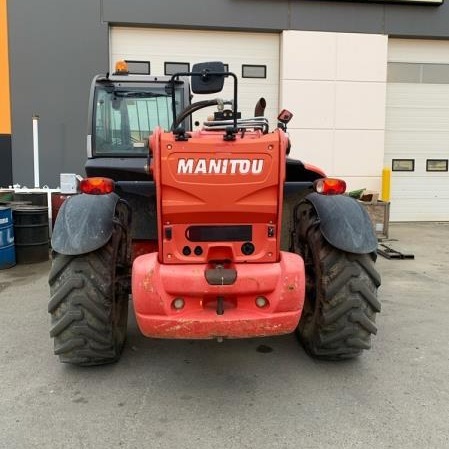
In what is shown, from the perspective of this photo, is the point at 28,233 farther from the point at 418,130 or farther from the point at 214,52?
A: the point at 418,130

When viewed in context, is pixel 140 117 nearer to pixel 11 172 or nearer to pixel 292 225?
pixel 292 225

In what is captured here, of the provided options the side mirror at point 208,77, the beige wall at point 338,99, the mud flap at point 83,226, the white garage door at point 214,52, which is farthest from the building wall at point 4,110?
the side mirror at point 208,77

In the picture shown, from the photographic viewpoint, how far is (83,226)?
11.4 ft

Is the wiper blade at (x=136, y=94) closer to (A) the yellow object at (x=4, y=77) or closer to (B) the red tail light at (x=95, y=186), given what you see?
(B) the red tail light at (x=95, y=186)

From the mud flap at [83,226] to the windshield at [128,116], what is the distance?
166 cm

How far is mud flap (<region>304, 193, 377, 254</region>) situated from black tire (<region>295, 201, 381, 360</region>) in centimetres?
8

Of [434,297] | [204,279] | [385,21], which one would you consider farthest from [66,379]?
[385,21]

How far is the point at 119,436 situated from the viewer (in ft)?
9.58

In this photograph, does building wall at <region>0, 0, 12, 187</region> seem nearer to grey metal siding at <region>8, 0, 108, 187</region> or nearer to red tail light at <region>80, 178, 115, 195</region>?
grey metal siding at <region>8, 0, 108, 187</region>

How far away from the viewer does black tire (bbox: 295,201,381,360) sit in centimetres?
357

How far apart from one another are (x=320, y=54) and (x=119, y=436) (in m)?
10.3

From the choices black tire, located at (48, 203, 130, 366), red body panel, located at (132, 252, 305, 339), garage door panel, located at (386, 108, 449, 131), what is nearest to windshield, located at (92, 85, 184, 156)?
black tire, located at (48, 203, 130, 366)

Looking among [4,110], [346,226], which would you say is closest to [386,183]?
[4,110]

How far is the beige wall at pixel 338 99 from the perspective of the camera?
449 inches
